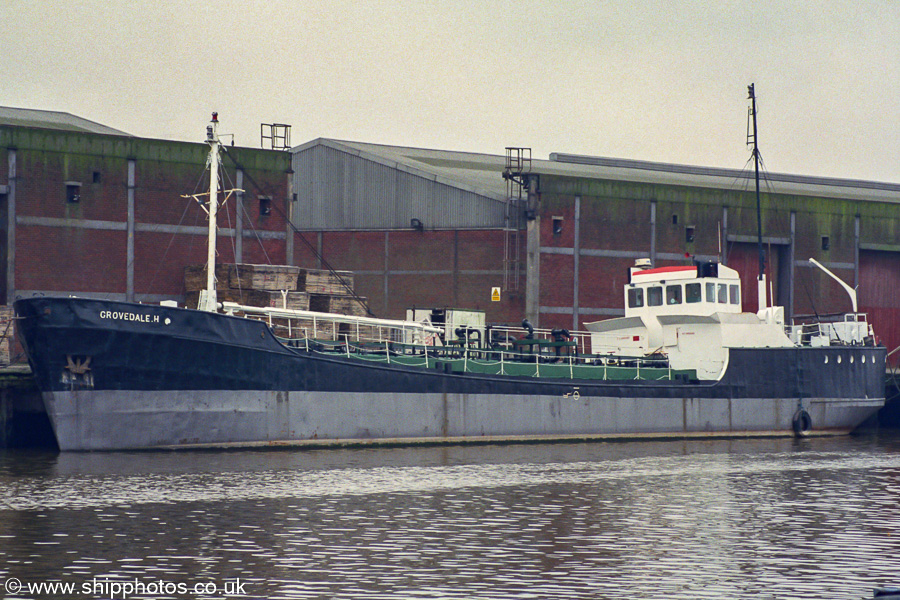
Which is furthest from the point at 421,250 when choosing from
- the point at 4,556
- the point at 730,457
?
the point at 4,556

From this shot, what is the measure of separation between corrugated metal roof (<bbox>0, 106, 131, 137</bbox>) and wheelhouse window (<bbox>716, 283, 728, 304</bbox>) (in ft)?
95.8

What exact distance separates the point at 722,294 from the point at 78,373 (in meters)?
23.8

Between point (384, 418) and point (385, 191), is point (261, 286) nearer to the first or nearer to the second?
point (384, 418)

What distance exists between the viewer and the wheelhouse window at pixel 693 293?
40906 mm

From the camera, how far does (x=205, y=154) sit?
150ft

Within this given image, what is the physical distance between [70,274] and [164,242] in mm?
4003

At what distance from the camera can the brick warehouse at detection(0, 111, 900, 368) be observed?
140 feet

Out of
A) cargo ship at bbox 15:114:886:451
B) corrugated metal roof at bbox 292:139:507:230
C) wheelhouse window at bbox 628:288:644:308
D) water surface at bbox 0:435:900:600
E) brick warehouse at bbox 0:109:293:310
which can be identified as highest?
corrugated metal roof at bbox 292:139:507:230

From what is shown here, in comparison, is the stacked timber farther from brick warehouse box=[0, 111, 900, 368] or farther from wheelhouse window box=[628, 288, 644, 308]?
wheelhouse window box=[628, 288, 644, 308]

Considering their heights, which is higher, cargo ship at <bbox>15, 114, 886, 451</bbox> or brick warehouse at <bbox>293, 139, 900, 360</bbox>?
brick warehouse at <bbox>293, 139, 900, 360</bbox>

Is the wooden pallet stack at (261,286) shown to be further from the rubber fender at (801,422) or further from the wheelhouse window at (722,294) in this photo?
the rubber fender at (801,422)

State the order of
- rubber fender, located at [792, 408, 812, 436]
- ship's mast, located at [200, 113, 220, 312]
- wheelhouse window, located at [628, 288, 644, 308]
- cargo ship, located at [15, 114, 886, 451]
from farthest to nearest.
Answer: wheelhouse window, located at [628, 288, 644, 308] < rubber fender, located at [792, 408, 812, 436] < ship's mast, located at [200, 113, 220, 312] < cargo ship, located at [15, 114, 886, 451]

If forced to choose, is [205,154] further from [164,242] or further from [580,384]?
[580,384]

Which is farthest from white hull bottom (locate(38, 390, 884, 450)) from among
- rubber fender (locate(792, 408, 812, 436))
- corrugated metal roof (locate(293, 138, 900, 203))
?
corrugated metal roof (locate(293, 138, 900, 203))
